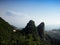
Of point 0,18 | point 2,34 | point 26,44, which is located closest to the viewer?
point 26,44

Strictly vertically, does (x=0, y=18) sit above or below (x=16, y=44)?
above

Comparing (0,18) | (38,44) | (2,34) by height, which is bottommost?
(38,44)

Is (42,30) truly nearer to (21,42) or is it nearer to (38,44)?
(38,44)

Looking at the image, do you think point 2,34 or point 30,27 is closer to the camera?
point 2,34

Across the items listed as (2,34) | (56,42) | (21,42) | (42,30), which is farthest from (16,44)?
(56,42)

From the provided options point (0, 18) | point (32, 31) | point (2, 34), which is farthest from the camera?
point (0, 18)

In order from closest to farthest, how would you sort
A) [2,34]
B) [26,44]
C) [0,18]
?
[26,44] → [2,34] → [0,18]

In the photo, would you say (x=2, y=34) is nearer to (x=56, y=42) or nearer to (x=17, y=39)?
(x=17, y=39)

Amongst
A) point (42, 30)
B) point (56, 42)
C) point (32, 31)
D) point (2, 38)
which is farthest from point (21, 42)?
point (56, 42)

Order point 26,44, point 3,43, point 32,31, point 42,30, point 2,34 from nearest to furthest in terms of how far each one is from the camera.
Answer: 1. point 3,43
2. point 26,44
3. point 2,34
4. point 32,31
5. point 42,30
